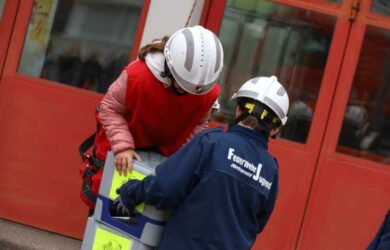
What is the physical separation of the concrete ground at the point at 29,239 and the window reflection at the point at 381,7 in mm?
2731

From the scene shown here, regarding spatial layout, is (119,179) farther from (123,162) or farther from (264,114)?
(264,114)

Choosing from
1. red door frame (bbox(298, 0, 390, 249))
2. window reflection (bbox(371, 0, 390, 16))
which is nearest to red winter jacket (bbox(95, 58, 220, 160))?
red door frame (bbox(298, 0, 390, 249))

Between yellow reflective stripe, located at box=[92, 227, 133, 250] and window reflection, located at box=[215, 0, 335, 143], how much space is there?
229cm

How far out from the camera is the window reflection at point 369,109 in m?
5.52

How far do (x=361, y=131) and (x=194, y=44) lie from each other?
248 centimetres

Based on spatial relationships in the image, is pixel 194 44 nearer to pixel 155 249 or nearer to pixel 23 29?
pixel 155 249

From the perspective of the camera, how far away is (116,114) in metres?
3.73

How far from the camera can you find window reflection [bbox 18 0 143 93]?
5.63 meters

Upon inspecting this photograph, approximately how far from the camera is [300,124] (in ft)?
18.2

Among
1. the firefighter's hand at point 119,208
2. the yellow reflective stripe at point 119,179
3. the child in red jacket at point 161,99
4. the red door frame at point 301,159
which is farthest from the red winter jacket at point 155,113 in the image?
the red door frame at point 301,159

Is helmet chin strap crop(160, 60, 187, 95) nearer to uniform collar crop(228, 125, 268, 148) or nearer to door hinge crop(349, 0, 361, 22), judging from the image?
uniform collar crop(228, 125, 268, 148)

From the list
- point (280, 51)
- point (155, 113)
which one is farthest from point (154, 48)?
point (280, 51)

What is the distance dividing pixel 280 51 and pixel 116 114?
7.16ft

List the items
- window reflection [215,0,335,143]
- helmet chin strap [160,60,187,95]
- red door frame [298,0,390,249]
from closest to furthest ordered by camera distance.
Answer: helmet chin strap [160,60,187,95] < red door frame [298,0,390,249] < window reflection [215,0,335,143]
